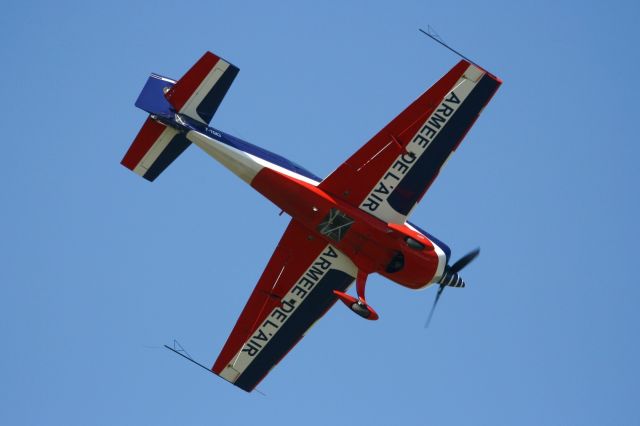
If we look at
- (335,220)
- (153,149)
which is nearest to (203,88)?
(153,149)

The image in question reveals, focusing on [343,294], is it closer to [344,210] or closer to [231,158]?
[344,210]

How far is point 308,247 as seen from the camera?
1065 inches

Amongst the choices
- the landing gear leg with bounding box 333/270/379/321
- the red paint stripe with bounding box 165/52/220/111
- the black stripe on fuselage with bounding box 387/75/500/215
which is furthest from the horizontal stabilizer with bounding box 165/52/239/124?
the landing gear leg with bounding box 333/270/379/321

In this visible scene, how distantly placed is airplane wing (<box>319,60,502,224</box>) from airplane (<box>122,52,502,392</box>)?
0.02 metres

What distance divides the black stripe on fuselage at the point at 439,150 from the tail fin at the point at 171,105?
4.90 meters

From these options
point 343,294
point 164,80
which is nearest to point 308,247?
point 343,294

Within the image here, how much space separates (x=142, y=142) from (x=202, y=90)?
206 cm

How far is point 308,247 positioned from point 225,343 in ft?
12.0

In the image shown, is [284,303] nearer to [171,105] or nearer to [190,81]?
[171,105]

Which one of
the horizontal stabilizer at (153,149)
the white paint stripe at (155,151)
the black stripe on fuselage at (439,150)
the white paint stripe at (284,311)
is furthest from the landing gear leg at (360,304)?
the white paint stripe at (155,151)

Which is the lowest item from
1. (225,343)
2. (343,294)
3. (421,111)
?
(225,343)

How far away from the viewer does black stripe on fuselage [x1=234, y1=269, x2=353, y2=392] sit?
27469mm

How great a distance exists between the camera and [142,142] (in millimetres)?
26375

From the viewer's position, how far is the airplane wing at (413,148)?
25.5 metres
